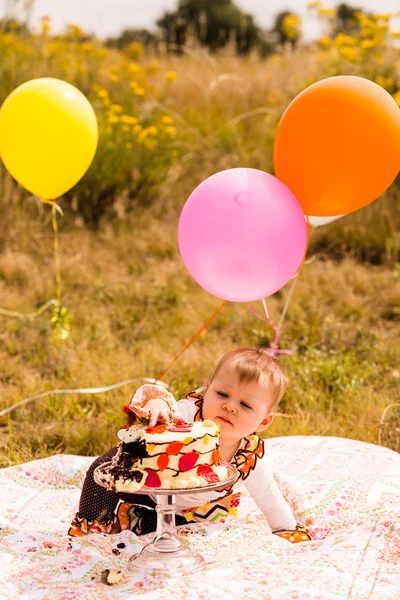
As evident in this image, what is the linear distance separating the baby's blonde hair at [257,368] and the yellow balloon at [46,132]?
141 cm

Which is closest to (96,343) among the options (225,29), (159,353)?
(159,353)

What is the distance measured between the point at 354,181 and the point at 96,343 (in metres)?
2.23

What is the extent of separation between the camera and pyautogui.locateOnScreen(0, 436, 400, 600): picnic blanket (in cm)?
200

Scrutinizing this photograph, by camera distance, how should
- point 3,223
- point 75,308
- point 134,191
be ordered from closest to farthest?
point 75,308 → point 3,223 → point 134,191

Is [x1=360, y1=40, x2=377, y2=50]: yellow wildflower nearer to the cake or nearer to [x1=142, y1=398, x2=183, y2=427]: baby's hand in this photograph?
[x1=142, y1=398, x2=183, y2=427]: baby's hand

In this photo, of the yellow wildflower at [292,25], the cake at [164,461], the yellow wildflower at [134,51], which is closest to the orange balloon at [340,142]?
the cake at [164,461]

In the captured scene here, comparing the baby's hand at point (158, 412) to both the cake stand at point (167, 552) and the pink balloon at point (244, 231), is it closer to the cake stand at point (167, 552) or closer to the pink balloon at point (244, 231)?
the cake stand at point (167, 552)

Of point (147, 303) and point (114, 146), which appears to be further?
point (114, 146)

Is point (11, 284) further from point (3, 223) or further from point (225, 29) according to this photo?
point (225, 29)

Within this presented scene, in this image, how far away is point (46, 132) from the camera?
10.8 feet

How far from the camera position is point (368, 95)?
2.58 m

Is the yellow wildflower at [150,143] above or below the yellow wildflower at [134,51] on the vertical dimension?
below

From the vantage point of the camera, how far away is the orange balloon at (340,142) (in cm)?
258

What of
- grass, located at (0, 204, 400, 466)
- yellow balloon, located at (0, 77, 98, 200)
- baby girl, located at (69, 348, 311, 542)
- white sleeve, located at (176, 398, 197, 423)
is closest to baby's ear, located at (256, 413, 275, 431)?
baby girl, located at (69, 348, 311, 542)
